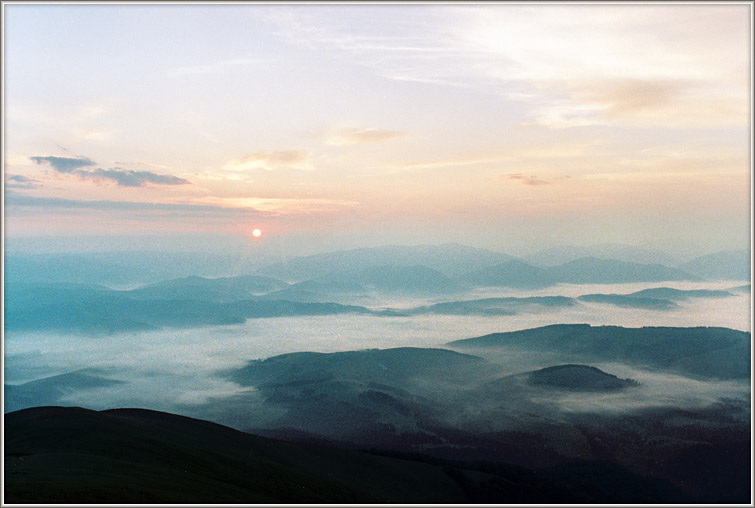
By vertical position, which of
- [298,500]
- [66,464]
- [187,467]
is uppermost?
[66,464]

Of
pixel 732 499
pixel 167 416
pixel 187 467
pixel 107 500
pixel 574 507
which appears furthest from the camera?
pixel 732 499

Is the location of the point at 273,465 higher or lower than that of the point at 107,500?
lower

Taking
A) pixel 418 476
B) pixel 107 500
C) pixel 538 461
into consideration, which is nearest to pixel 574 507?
pixel 107 500

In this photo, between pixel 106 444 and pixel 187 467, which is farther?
pixel 106 444

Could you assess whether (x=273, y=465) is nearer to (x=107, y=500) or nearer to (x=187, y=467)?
(x=187, y=467)

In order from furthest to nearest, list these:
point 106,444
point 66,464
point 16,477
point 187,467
→ point 106,444 → point 187,467 → point 66,464 → point 16,477

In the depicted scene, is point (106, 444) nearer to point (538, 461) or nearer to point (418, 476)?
point (418, 476)
